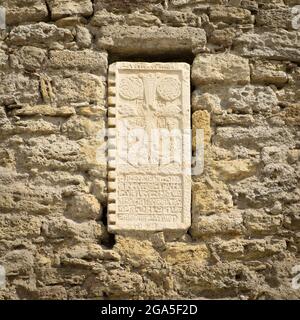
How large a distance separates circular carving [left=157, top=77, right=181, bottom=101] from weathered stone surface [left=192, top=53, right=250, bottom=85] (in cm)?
11

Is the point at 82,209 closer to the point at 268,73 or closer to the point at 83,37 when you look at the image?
the point at 83,37

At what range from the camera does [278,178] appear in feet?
12.5

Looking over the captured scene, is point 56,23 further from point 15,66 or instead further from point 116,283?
point 116,283

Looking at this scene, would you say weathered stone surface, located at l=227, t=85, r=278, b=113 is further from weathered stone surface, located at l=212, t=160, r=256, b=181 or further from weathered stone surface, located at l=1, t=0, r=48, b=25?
weathered stone surface, located at l=1, t=0, r=48, b=25

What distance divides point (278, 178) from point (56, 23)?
1542 mm

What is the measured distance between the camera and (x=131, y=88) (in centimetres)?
387

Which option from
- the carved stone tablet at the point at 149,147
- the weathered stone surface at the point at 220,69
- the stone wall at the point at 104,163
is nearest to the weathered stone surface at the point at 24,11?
the stone wall at the point at 104,163

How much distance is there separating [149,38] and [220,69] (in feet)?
1.45

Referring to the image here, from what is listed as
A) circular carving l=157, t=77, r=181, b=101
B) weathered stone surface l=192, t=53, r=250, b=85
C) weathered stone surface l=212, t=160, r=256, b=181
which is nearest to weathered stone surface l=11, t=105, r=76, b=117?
circular carving l=157, t=77, r=181, b=101

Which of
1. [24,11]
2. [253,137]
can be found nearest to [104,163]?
[253,137]

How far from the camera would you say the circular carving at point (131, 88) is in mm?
3859

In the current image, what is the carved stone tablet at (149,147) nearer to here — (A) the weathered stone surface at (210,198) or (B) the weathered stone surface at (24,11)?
(A) the weathered stone surface at (210,198)
